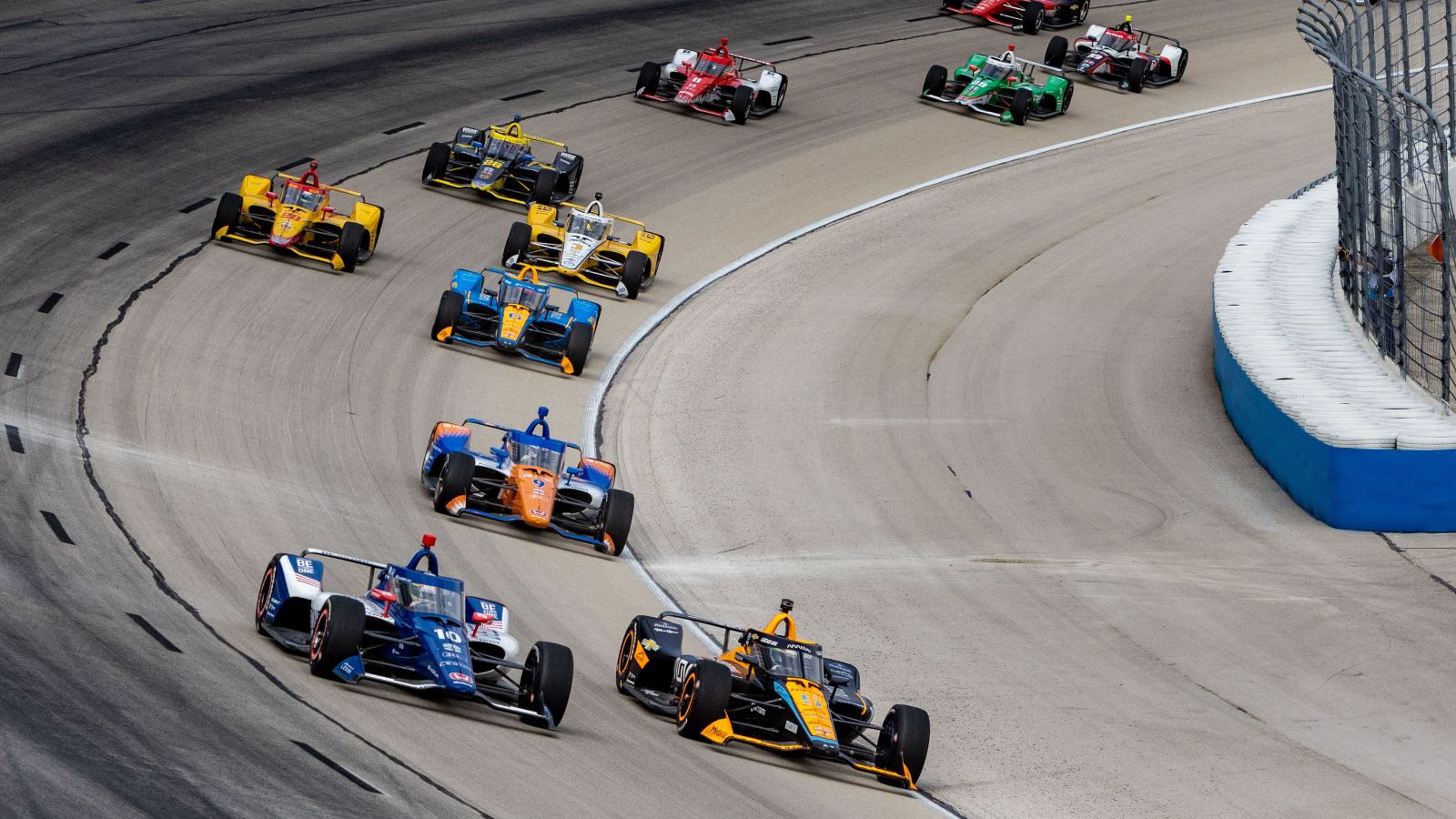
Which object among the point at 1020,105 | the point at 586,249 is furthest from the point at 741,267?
the point at 1020,105

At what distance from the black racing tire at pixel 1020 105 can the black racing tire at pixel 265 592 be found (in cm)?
2795

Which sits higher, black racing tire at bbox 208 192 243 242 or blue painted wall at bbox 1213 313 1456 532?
black racing tire at bbox 208 192 243 242

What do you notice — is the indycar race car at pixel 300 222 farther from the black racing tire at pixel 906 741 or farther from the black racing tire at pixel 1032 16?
the black racing tire at pixel 1032 16

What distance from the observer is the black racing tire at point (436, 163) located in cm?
3403

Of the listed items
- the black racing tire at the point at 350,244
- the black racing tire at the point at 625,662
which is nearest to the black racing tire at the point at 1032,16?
the black racing tire at the point at 350,244

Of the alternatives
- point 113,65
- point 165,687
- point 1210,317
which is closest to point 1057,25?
point 1210,317

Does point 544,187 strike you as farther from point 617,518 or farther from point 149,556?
point 149,556

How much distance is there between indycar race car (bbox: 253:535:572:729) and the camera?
16.1 meters

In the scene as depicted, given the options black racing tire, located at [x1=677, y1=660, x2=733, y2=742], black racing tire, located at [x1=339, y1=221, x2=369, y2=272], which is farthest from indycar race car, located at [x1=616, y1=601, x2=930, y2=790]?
black racing tire, located at [x1=339, y1=221, x2=369, y2=272]

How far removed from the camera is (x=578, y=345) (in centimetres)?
2736

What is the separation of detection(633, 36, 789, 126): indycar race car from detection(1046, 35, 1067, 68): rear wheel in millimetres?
7570

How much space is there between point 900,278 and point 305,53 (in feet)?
48.1

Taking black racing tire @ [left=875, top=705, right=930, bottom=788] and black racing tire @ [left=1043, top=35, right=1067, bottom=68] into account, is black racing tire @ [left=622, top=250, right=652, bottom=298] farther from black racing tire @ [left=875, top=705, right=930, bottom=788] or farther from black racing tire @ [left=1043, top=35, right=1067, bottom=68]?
black racing tire @ [left=1043, top=35, right=1067, bottom=68]

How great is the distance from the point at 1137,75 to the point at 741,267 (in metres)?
15.8
